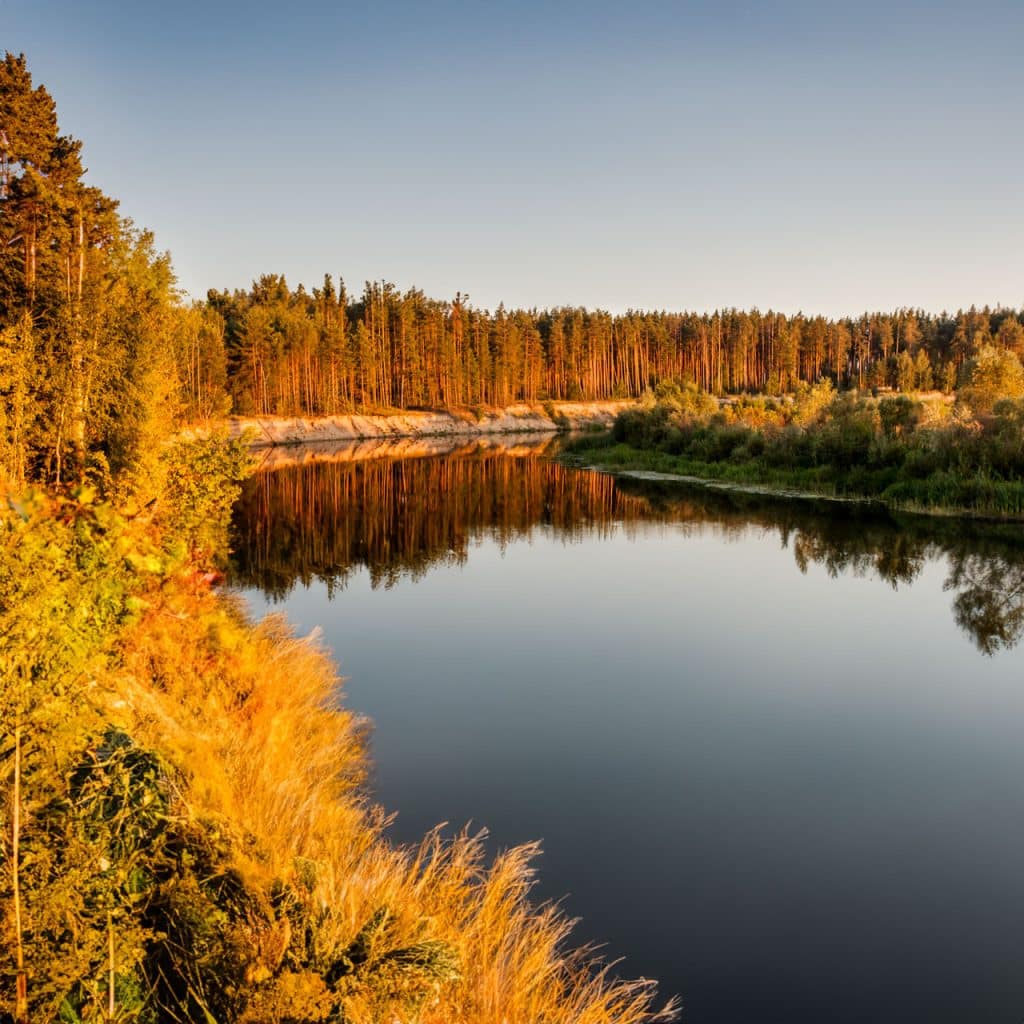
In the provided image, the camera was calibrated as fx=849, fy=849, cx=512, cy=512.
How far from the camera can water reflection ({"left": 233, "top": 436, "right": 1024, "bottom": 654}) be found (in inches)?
899

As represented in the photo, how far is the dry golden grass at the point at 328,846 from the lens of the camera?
18.8 ft

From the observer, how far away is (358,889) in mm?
6770

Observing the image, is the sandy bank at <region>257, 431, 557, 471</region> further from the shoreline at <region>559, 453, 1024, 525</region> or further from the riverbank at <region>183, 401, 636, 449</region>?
the shoreline at <region>559, 453, 1024, 525</region>

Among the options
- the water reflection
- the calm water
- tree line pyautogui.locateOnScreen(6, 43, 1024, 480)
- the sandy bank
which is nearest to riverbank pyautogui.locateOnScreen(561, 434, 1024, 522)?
the water reflection

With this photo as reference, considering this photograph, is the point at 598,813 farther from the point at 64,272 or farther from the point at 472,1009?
the point at 64,272

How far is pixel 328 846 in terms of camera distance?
26.5ft

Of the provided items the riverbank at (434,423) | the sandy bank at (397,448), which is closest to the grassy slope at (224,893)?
the sandy bank at (397,448)

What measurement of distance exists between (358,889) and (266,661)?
7.19 metres

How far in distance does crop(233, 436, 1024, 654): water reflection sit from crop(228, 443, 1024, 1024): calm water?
23 centimetres

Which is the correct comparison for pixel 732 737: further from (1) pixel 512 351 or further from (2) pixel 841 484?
(1) pixel 512 351

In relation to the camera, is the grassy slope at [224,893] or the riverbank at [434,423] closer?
the grassy slope at [224,893]

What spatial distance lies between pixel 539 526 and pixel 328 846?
25.3 metres

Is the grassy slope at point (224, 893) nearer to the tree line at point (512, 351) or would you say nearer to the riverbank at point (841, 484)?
the riverbank at point (841, 484)

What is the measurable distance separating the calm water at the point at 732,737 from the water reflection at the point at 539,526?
0.76 feet
